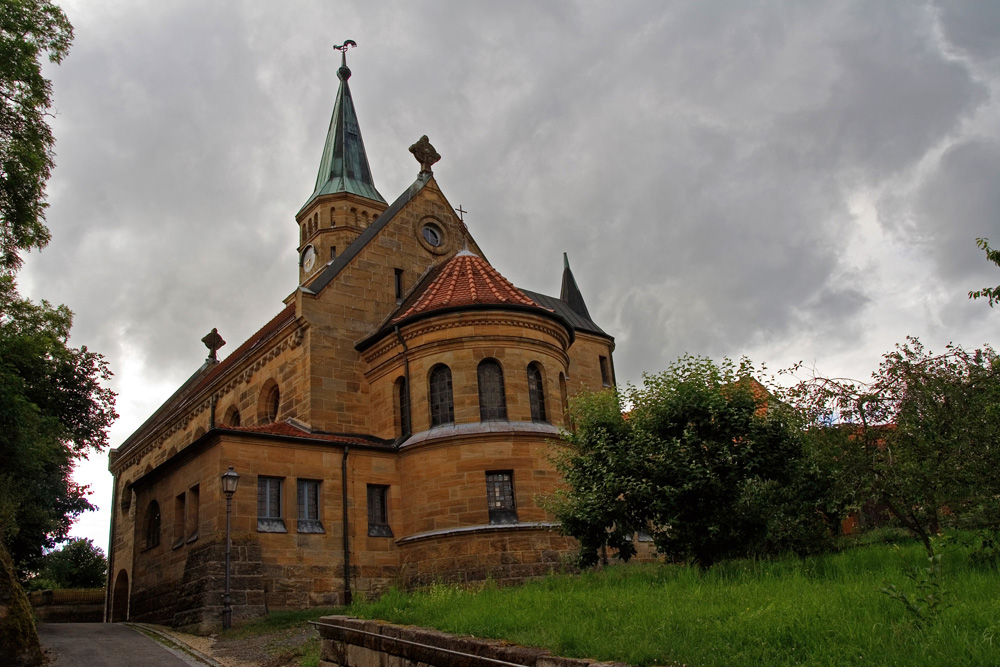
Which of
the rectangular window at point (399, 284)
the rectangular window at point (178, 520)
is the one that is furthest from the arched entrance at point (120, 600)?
the rectangular window at point (399, 284)

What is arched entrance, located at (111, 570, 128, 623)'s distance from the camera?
95.1 feet

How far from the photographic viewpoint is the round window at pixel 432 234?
29.9 metres

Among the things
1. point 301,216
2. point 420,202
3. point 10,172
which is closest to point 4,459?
point 10,172

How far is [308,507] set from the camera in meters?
21.5

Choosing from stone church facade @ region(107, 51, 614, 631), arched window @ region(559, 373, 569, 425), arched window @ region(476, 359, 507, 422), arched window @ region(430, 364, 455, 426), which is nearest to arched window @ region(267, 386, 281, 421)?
stone church facade @ region(107, 51, 614, 631)

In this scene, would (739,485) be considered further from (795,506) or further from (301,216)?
(301,216)

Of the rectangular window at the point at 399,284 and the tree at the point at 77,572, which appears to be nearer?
the rectangular window at the point at 399,284

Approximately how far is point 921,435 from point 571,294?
101ft

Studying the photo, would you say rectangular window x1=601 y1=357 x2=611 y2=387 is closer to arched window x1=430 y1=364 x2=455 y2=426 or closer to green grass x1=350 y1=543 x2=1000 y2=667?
arched window x1=430 y1=364 x2=455 y2=426

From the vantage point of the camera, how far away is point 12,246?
18344mm

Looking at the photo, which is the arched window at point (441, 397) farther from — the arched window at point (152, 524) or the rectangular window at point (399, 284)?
the arched window at point (152, 524)

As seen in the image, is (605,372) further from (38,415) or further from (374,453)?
(38,415)

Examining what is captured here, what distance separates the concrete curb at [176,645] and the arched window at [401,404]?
8134 millimetres

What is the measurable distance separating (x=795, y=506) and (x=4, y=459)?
68.1ft
